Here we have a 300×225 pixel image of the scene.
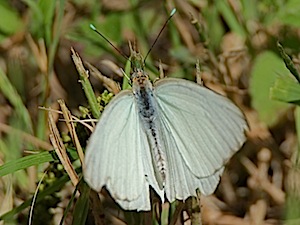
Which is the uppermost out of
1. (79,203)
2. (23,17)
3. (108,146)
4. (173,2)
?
(23,17)

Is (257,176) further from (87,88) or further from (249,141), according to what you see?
(87,88)

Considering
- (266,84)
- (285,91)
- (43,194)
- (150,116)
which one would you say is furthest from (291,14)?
(43,194)

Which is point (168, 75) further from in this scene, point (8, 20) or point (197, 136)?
point (197, 136)

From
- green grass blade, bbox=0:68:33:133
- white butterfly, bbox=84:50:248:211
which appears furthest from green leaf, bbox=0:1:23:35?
white butterfly, bbox=84:50:248:211

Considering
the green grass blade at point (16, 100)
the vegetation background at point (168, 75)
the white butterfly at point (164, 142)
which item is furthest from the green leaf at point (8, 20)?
the white butterfly at point (164, 142)

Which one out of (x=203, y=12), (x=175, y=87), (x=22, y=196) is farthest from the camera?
(x=203, y=12)

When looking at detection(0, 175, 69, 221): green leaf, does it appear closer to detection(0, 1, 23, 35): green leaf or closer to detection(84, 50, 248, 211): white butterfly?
detection(84, 50, 248, 211): white butterfly

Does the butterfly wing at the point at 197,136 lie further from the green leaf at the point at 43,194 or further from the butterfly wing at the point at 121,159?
the green leaf at the point at 43,194

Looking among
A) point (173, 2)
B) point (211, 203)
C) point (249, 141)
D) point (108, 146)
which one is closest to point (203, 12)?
point (173, 2)
